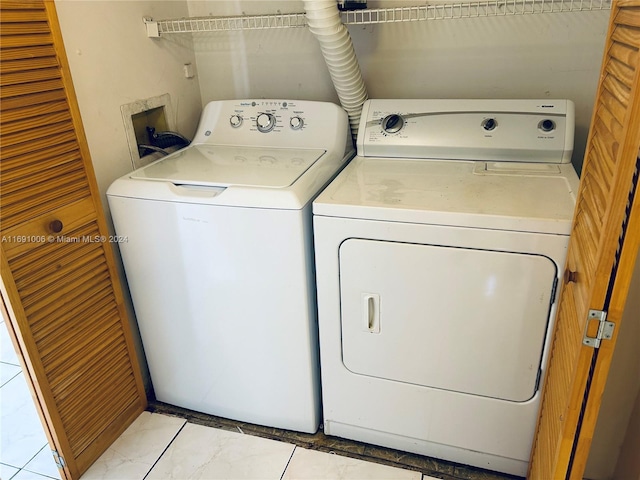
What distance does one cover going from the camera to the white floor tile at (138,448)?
1691 mm

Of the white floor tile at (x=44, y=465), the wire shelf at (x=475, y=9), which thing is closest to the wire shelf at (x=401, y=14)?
the wire shelf at (x=475, y=9)

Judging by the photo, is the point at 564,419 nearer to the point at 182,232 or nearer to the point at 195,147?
the point at 182,232

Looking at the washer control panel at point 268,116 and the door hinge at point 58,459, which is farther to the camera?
the washer control panel at point 268,116

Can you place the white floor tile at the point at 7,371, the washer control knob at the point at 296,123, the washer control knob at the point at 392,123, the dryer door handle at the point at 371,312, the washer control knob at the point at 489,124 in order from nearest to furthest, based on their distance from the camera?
1. the dryer door handle at the point at 371,312
2. the washer control knob at the point at 489,124
3. the washer control knob at the point at 392,123
4. the washer control knob at the point at 296,123
5. the white floor tile at the point at 7,371

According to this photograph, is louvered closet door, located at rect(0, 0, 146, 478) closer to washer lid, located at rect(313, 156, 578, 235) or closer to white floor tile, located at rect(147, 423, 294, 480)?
white floor tile, located at rect(147, 423, 294, 480)

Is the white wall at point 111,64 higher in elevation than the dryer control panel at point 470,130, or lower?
higher

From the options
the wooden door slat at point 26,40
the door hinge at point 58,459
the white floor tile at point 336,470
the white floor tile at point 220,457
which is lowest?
the white floor tile at point 220,457

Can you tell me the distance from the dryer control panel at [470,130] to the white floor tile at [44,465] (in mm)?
1588

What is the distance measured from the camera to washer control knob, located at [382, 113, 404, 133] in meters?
Result: 1.80

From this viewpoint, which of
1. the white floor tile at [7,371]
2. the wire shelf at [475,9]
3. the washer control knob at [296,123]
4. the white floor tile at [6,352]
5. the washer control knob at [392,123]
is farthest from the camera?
the white floor tile at [6,352]

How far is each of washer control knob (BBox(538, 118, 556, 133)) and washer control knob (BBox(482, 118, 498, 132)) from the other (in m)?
0.15

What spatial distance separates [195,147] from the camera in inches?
79.4

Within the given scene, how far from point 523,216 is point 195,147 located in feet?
4.40

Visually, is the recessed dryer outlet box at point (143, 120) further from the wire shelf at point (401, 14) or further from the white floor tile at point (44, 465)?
the white floor tile at point (44, 465)
